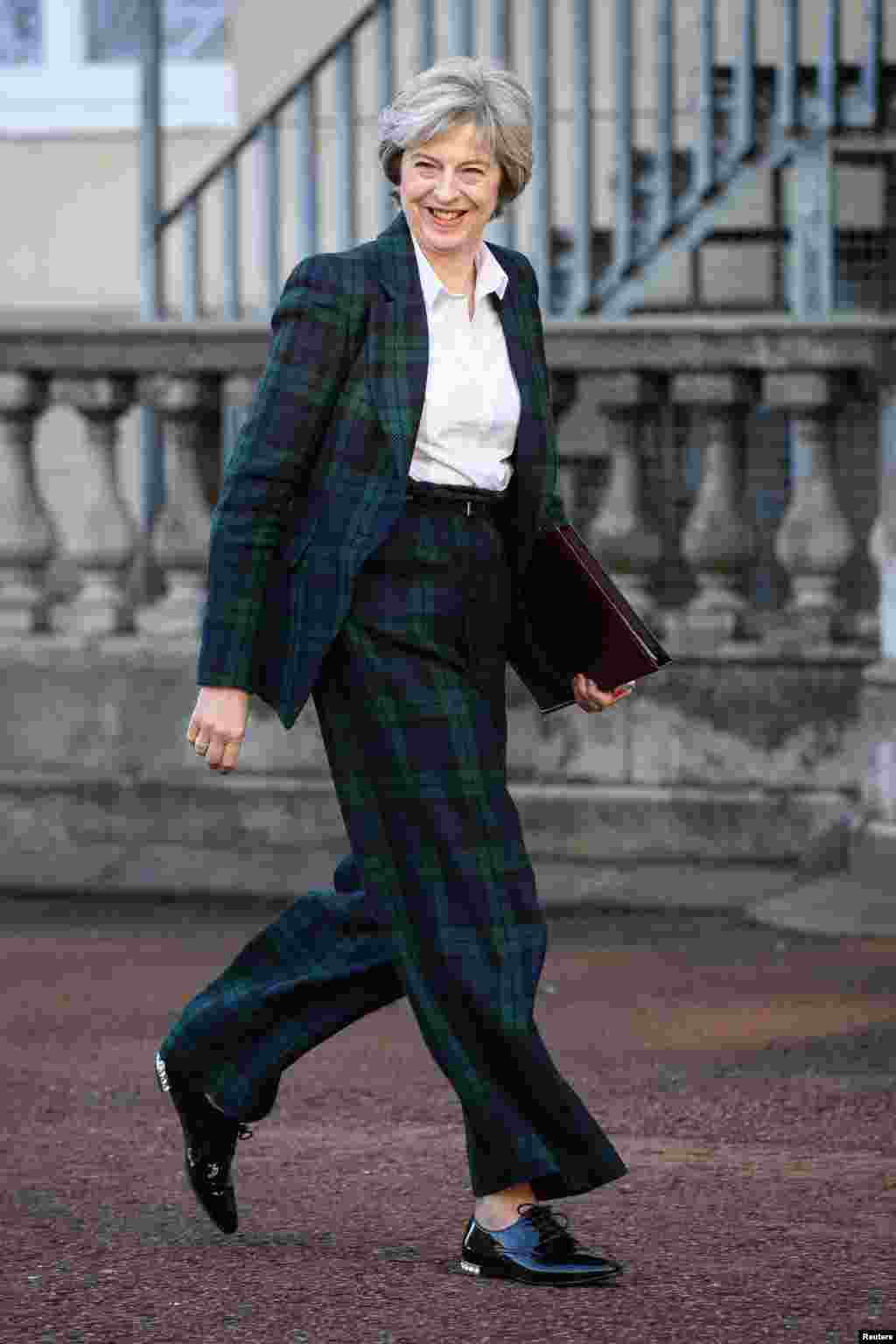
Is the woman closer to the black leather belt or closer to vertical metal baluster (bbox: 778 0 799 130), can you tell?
the black leather belt

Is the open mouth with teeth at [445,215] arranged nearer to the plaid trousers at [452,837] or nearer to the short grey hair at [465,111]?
the short grey hair at [465,111]

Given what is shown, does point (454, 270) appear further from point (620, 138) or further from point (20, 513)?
point (620, 138)

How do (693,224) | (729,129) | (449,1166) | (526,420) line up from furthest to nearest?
(729,129), (693,224), (449,1166), (526,420)

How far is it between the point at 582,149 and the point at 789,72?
0.95 m

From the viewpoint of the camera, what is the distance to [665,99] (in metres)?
10.9

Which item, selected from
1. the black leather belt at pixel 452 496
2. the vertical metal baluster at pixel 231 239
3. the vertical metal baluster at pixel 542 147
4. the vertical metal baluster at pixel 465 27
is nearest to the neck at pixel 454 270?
the black leather belt at pixel 452 496

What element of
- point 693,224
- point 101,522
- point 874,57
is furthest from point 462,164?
point 693,224

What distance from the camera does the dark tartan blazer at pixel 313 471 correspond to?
415 centimetres

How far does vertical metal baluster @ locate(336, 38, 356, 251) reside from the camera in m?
10.8

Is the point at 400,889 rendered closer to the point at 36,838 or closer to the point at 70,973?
the point at 70,973

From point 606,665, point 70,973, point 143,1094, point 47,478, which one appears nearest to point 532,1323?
point 606,665

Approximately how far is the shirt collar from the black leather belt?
0.84ft

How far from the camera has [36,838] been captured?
332 inches

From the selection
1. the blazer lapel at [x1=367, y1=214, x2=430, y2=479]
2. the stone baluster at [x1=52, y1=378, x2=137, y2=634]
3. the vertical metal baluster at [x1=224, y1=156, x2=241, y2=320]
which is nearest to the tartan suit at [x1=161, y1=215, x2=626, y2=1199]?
the blazer lapel at [x1=367, y1=214, x2=430, y2=479]
